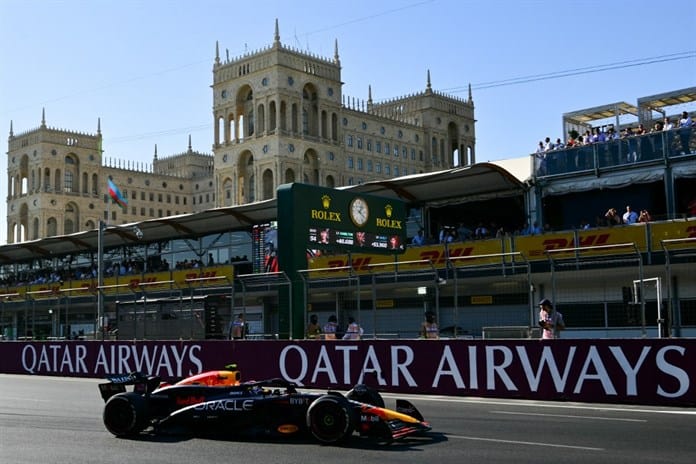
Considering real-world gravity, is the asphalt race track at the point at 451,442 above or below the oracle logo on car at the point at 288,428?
below

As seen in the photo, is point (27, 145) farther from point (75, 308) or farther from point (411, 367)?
point (411, 367)

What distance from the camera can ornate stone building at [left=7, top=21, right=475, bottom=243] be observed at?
10556 cm

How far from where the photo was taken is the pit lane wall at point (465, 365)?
14.8 metres

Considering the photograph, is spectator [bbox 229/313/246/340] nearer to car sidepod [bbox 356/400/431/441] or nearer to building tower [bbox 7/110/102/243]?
car sidepod [bbox 356/400/431/441]

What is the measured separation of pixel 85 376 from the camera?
25.0 metres

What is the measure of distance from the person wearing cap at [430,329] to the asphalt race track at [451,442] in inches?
137

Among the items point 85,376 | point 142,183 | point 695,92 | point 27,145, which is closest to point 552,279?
point 85,376

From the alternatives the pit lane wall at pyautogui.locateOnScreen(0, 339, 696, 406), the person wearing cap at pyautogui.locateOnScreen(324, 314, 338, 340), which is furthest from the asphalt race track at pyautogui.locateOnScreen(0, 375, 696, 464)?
the person wearing cap at pyautogui.locateOnScreen(324, 314, 338, 340)

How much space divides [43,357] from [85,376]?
2.36 meters

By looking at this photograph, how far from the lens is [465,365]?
17000 millimetres

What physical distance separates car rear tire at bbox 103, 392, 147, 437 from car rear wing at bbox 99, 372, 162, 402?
33 centimetres

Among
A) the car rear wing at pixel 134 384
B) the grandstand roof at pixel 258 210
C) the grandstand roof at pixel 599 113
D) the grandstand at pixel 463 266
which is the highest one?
the grandstand roof at pixel 599 113

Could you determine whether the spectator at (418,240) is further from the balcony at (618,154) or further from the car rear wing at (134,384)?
the car rear wing at (134,384)

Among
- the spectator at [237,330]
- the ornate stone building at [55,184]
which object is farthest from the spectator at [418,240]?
the ornate stone building at [55,184]
